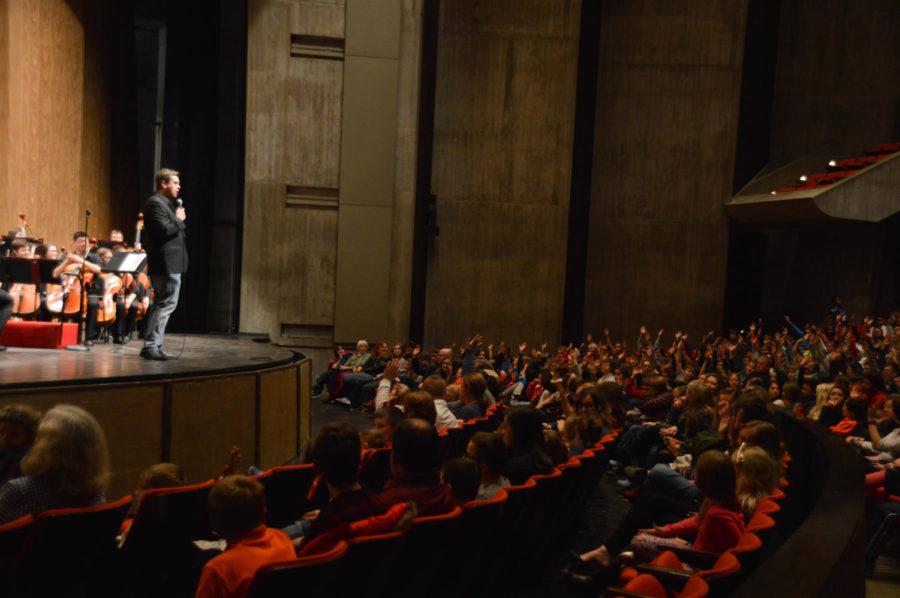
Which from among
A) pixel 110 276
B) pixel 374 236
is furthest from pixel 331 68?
pixel 110 276

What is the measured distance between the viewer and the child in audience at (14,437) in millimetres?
3236

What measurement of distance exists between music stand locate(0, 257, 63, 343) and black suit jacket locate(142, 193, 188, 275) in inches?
38.6

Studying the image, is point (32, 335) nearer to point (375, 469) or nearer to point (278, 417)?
point (278, 417)

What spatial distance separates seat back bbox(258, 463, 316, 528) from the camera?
3581mm

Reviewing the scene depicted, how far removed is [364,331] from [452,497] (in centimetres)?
990

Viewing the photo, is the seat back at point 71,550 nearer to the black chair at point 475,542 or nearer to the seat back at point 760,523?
the black chair at point 475,542

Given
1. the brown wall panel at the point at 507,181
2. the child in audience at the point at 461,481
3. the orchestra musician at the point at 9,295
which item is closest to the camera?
the child in audience at the point at 461,481

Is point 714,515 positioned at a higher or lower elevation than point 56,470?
lower

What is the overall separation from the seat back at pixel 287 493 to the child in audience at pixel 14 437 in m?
0.92

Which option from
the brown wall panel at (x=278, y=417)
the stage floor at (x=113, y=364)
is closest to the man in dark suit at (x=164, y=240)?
the stage floor at (x=113, y=364)

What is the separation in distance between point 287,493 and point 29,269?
396cm

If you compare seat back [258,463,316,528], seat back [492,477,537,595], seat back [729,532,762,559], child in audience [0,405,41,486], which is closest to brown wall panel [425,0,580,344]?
seat back [492,477,537,595]

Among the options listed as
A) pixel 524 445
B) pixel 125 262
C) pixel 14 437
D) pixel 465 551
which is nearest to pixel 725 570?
pixel 465 551

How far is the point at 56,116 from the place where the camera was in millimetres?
10258
